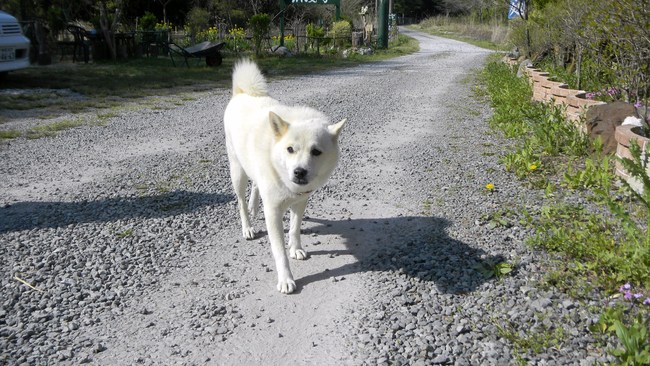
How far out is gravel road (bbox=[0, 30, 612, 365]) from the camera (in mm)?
2785

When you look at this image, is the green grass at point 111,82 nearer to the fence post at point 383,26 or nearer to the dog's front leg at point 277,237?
the dog's front leg at point 277,237

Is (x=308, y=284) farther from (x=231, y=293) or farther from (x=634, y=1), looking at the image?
(x=634, y=1)

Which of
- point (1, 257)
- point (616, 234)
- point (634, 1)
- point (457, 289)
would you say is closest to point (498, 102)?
point (634, 1)

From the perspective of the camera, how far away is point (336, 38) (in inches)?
1038

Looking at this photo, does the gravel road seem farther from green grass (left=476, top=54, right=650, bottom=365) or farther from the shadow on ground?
green grass (left=476, top=54, right=650, bottom=365)

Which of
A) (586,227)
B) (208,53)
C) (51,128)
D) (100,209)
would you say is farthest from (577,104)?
(208,53)

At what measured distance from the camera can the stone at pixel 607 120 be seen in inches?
220

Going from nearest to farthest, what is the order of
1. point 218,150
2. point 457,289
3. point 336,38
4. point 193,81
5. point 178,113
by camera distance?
point 457,289 < point 218,150 < point 178,113 < point 193,81 < point 336,38

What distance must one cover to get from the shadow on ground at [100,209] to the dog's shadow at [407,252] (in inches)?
47.4

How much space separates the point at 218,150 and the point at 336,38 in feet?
67.7

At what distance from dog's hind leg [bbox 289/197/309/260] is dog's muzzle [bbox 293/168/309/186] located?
49cm

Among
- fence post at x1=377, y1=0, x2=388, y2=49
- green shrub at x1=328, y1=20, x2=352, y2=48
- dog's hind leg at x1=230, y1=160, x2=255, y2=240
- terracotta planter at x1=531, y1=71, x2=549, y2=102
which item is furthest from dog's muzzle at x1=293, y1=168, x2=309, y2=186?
fence post at x1=377, y1=0, x2=388, y2=49

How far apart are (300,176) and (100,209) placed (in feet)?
7.80

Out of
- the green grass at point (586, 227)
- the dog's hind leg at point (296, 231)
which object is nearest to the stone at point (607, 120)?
the green grass at point (586, 227)
